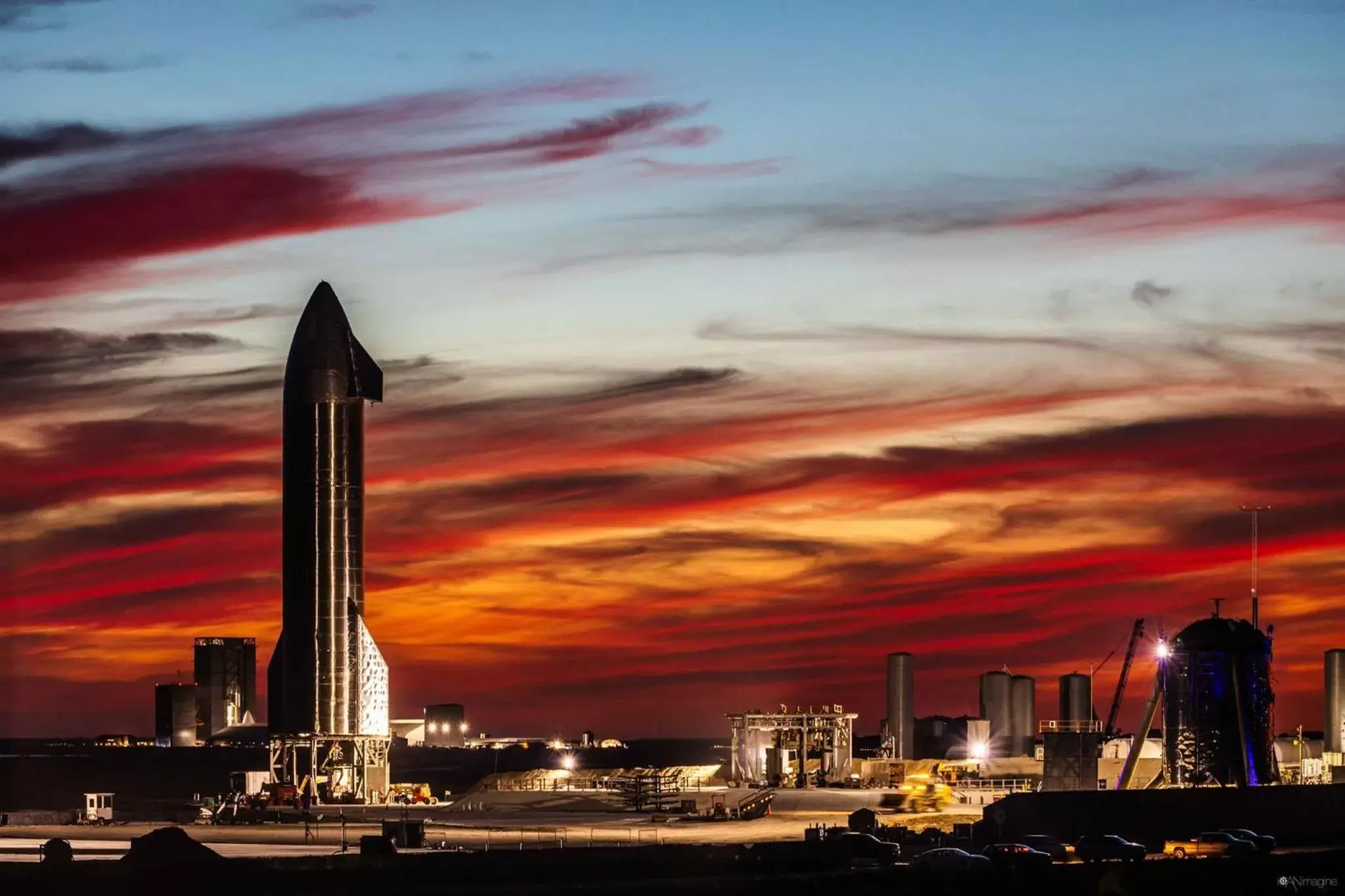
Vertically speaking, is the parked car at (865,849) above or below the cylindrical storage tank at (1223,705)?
below

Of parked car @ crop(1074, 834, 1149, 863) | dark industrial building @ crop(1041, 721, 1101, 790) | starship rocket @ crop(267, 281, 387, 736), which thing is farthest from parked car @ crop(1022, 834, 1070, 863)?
starship rocket @ crop(267, 281, 387, 736)

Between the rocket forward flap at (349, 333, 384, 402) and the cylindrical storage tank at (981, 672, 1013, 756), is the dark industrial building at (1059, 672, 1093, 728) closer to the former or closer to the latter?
the cylindrical storage tank at (981, 672, 1013, 756)

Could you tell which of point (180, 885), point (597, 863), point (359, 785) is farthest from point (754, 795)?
point (180, 885)

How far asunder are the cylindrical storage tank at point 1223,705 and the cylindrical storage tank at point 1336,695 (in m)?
64.3

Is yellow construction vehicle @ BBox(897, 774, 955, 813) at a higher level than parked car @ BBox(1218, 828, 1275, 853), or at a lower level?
lower

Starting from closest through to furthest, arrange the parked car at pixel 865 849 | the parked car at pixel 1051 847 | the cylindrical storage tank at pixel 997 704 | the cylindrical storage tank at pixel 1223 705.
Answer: the parked car at pixel 865 849 → the parked car at pixel 1051 847 → the cylindrical storage tank at pixel 1223 705 → the cylindrical storage tank at pixel 997 704

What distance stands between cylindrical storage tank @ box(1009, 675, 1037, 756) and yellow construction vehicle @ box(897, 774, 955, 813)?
49550mm

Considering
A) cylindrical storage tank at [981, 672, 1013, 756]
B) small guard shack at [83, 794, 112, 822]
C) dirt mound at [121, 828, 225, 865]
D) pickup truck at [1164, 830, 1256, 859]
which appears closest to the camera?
dirt mound at [121, 828, 225, 865]

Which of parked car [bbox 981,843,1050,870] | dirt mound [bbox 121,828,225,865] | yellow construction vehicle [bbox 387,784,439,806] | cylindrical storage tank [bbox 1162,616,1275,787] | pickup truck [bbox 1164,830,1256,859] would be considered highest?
cylindrical storage tank [bbox 1162,616,1275,787]

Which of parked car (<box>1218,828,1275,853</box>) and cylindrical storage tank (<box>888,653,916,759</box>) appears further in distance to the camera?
cylindrical storage tank (<box>888,653,916,759</box>)

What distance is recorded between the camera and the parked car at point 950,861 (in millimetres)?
70312

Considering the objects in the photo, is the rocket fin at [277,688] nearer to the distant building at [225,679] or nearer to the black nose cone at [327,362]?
the black nose cone at [327,362]

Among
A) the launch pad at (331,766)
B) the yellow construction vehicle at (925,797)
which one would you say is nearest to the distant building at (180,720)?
the launch pad at (331,766)

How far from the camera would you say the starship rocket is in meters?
125
